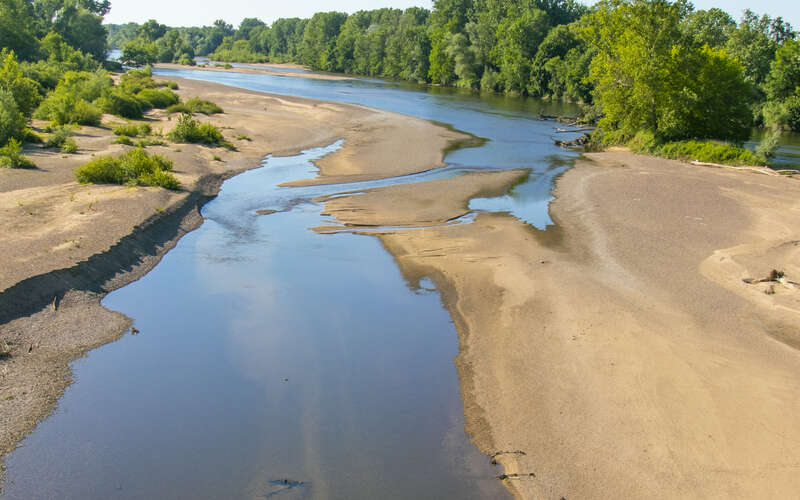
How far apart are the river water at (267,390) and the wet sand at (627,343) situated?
918 millimetres

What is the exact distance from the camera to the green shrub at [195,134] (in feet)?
107

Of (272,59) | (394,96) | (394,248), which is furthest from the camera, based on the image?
(272,59)

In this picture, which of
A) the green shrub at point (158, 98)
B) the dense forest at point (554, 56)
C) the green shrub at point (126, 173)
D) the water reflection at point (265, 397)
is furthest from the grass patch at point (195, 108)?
the water reflection at point (265, 397)

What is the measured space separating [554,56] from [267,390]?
80196mm

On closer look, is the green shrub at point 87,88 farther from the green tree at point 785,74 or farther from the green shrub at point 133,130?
the green tree at point 785,74

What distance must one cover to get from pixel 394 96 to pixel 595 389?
70155 mm

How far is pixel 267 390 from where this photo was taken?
10.6 meters

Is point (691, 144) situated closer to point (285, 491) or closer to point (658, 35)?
point (658, 35)

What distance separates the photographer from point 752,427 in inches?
368

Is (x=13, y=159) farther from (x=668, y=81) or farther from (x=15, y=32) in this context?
(x=15, y=32)

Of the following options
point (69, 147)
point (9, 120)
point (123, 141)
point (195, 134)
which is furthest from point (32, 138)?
point (195, 134)

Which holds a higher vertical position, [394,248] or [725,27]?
[725,27]

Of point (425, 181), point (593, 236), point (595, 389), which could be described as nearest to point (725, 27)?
point (425, 181)

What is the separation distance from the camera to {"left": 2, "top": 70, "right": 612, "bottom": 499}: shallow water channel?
830 centimetres
